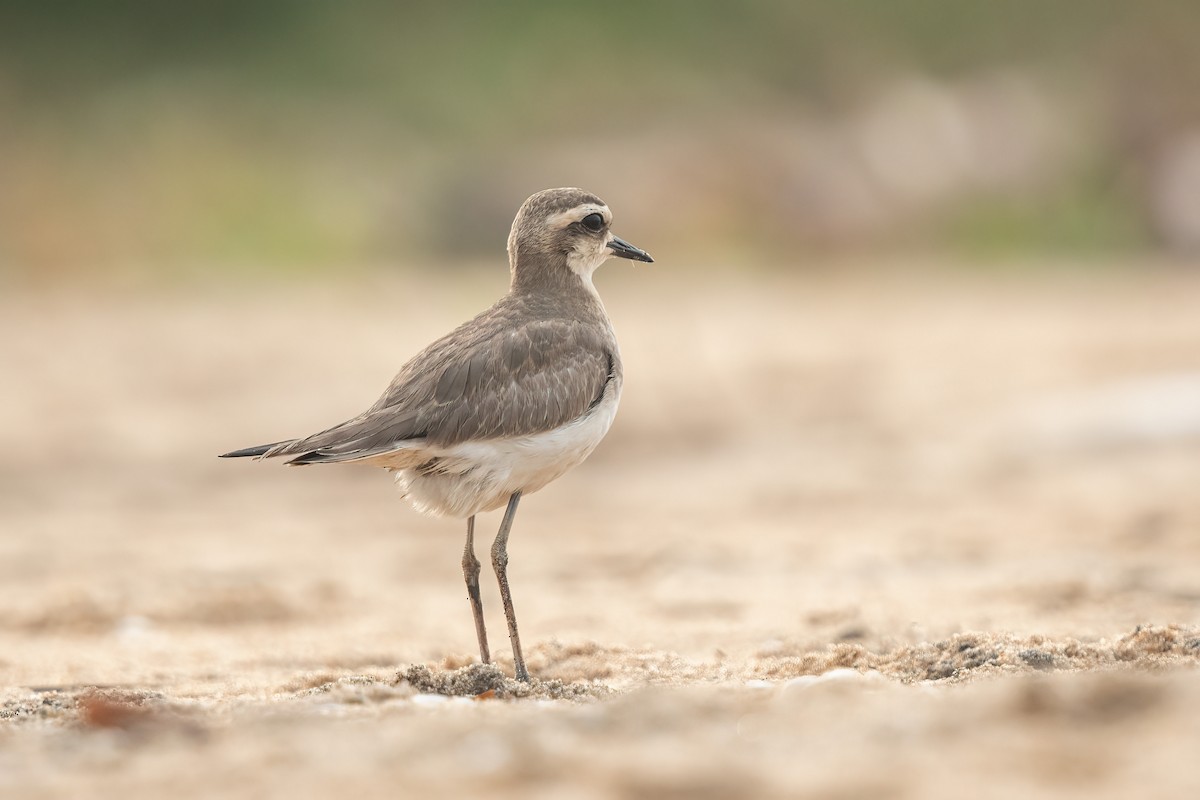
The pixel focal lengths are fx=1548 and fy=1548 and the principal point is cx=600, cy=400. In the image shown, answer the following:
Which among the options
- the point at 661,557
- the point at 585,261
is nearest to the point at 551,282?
the point at 585,261

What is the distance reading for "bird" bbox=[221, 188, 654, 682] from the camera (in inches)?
199

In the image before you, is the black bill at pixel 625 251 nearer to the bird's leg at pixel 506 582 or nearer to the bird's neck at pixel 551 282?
the bird's neck at pixel 551 282

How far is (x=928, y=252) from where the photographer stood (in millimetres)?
19016

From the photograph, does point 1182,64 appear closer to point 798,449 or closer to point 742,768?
point 798,449

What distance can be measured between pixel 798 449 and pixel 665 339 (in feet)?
10.6

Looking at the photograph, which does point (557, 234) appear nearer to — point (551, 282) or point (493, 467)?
point (551, 282)

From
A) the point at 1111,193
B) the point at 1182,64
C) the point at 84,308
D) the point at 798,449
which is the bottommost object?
the point at 798,449

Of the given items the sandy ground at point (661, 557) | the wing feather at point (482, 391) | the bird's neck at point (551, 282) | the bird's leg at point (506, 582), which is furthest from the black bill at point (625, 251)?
the sandy ground at point (661, 557)

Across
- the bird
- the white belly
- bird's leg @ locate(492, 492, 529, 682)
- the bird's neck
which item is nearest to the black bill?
the bird's neck

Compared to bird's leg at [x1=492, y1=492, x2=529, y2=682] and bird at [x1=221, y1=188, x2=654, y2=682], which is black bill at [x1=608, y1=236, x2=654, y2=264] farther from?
bird's leg at [x1=492, y1=492, x2=529, y2=682]

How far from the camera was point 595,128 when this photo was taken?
21.5 m

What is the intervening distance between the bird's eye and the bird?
1.09ft

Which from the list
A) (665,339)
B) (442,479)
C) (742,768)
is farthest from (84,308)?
(742,768)

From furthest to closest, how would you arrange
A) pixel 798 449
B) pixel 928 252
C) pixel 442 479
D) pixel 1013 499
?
pixel 928 252
pixel 798 449
pixel 1013 499
pixel 442 479
